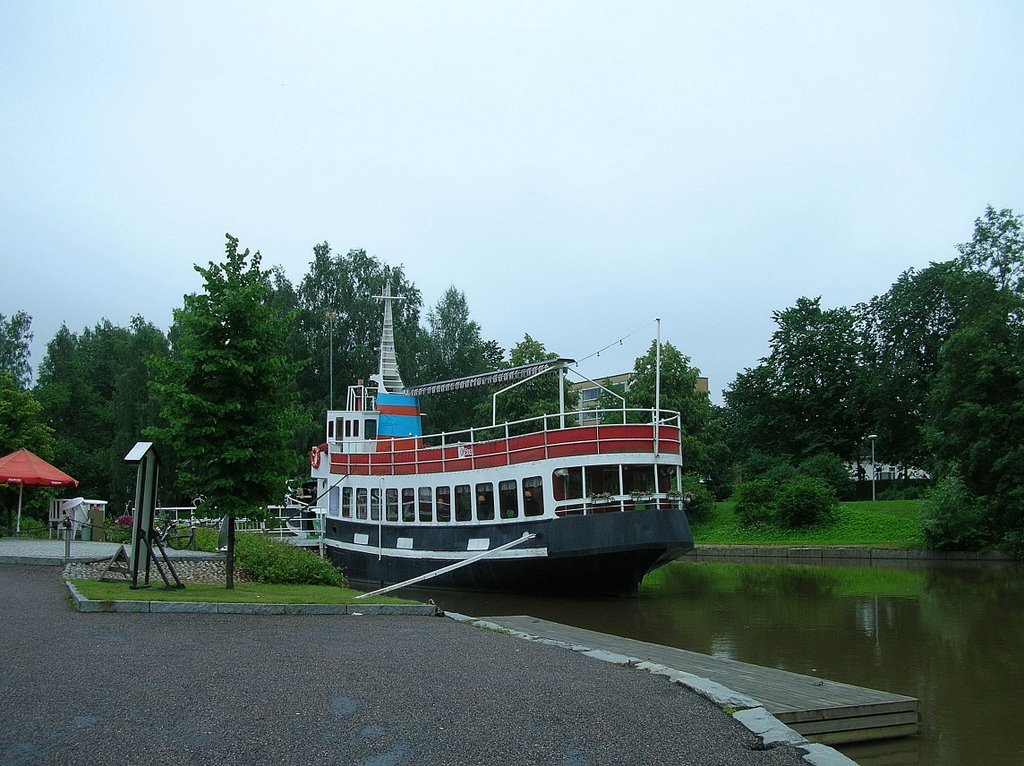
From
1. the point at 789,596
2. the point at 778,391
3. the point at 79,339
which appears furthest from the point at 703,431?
the point at 79,339

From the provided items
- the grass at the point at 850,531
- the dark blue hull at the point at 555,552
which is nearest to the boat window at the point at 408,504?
the dark blue hull at the point at 555,552

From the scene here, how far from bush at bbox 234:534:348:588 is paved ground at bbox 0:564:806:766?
10326 mm

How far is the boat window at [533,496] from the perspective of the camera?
2445 cm

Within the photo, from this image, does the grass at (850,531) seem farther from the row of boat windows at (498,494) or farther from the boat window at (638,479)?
the boat window at (638,479)

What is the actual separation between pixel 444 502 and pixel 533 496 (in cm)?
383

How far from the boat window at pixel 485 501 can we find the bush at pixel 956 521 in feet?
71.6

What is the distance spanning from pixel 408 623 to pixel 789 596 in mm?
15047

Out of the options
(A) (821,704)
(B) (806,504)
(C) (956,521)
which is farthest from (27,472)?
(C) (956,521)

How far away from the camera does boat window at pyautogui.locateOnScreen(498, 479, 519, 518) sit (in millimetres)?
25281

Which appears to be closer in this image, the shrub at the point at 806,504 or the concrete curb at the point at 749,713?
the concrete curb at the point at 749,713

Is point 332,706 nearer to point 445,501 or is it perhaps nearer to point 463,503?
point 463,503

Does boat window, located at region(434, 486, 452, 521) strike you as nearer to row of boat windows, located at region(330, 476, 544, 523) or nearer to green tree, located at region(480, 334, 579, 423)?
row of boat windows, located at region(330, 476, 544, 523)

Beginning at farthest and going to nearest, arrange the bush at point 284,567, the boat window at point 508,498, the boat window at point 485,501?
the boat window at point 485,501, the boat window at point 508,498, the bush at point 284,567

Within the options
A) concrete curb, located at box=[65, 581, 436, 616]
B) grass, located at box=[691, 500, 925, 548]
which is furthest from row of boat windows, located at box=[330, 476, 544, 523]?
grass, located at box=[691, 500, 925, 548]
